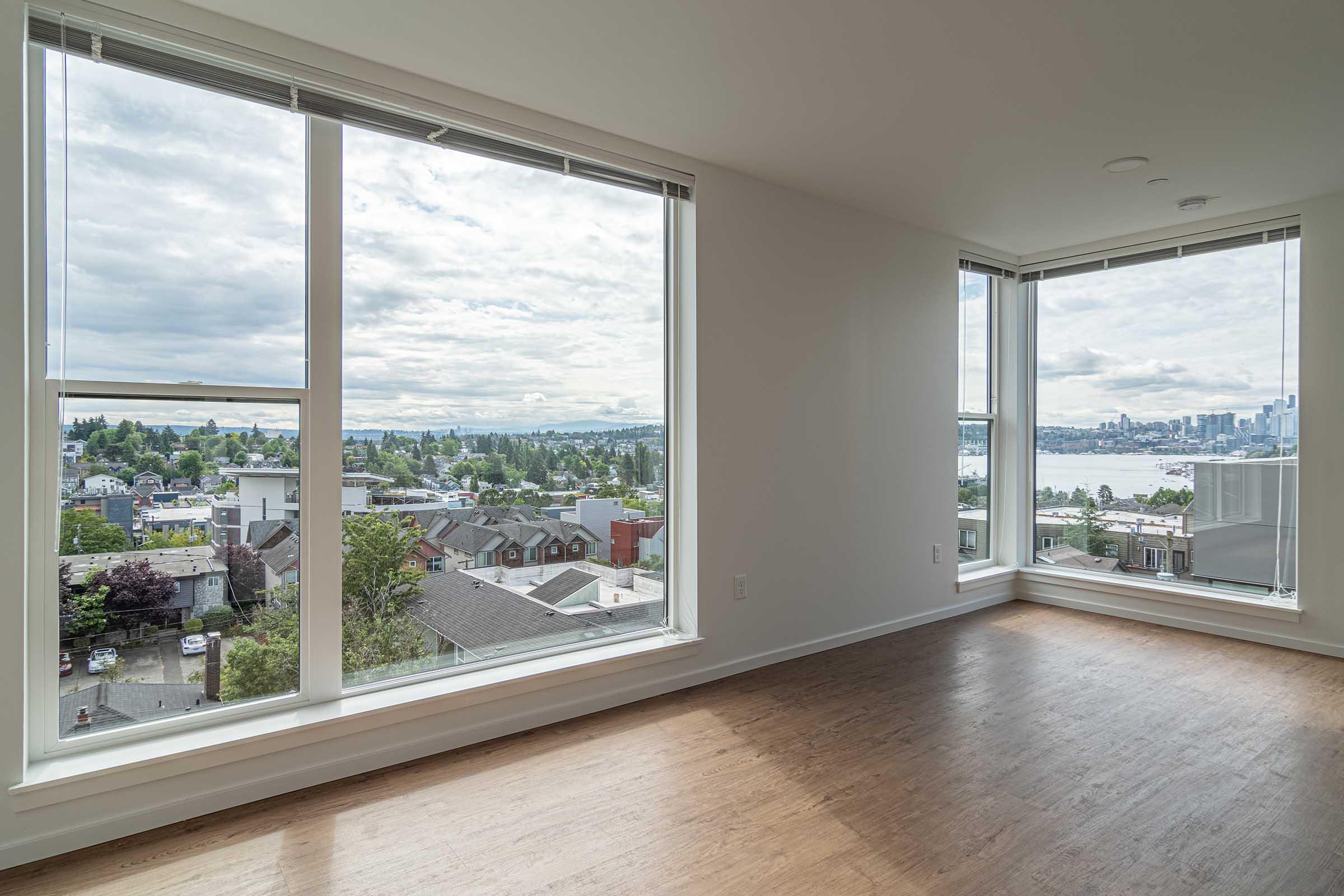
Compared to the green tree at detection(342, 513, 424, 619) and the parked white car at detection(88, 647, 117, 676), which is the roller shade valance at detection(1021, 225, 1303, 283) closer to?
the green tree at detection(342, 513, 424, 619)

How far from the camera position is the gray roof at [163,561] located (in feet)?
7.06

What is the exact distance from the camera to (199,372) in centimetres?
234

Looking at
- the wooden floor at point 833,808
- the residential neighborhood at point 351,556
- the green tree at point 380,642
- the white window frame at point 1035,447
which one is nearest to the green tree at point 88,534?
the residential neighborhood at point 351,556

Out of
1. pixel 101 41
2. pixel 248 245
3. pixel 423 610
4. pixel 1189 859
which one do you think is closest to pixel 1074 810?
pixel 1189 859

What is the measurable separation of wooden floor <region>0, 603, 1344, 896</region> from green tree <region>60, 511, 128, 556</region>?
902mm

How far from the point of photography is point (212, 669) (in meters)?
2.36

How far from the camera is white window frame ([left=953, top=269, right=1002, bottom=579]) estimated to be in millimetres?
5391

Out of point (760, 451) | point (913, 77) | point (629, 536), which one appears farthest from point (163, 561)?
point (913, 77)

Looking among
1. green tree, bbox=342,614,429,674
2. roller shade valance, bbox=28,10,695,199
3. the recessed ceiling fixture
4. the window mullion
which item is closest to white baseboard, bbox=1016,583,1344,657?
the recessed ceiling fixture

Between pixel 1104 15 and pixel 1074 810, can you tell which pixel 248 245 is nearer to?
pixel 1104 15

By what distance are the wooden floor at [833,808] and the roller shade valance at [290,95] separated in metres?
2.43

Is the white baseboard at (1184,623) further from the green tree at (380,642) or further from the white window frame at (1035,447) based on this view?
the green tree at (380,642)

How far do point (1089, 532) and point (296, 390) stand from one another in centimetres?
536

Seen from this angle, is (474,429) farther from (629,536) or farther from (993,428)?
(993,428)
